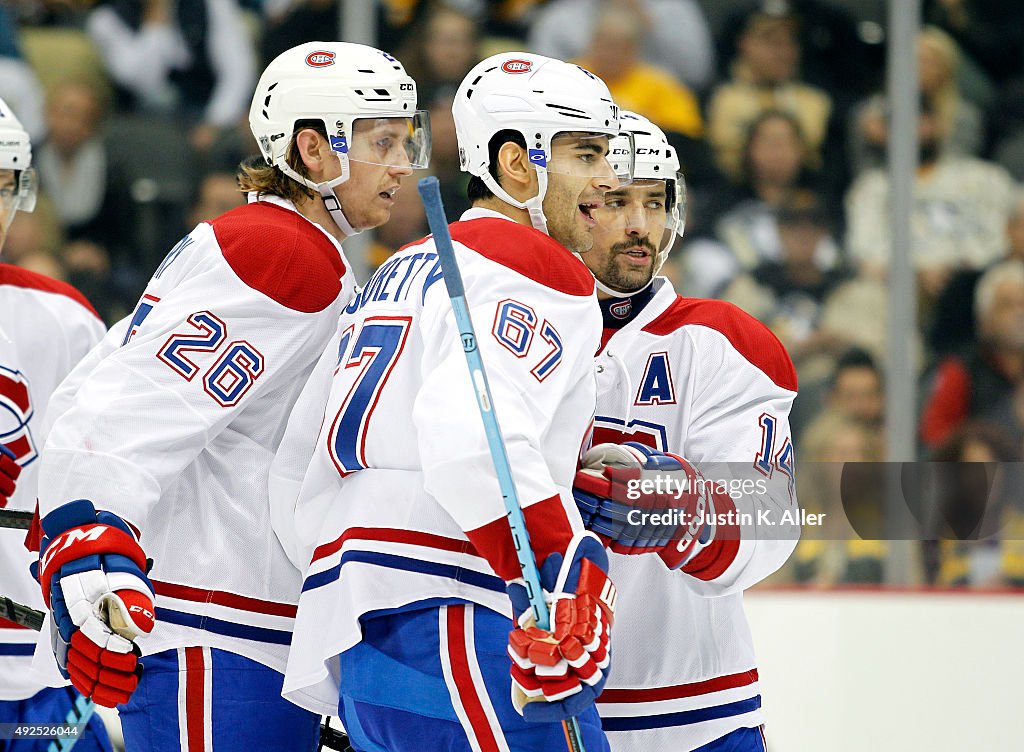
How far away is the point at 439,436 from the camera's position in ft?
5.66

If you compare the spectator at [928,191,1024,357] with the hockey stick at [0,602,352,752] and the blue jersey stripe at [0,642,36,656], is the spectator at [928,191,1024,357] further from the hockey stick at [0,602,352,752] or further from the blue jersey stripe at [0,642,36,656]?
the blue jersey stripe at [0,642,36,656]

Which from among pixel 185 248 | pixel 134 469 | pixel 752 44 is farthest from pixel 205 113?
pixel 134 469

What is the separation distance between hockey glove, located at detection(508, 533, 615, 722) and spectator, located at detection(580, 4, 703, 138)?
1.77 metres

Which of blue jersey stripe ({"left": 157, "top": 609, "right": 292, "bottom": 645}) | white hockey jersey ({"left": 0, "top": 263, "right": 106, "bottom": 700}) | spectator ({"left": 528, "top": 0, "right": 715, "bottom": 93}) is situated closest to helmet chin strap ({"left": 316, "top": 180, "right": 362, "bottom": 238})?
blue jersey stripe ({"left": 157, "top": 609, "right": 292, "bottom": 645})

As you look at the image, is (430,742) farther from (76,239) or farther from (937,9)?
(937,9)

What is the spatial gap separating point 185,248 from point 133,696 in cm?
65

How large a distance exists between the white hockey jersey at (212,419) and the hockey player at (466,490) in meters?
0.14

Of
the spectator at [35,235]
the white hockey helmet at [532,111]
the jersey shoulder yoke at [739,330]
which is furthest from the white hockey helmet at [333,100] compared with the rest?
the spectator at [35,235]

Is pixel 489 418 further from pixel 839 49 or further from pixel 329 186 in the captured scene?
pixel 839 49

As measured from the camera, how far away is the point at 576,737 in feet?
5.80

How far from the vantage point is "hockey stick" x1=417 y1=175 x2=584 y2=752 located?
66.6 inches

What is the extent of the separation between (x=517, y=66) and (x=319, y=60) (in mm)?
396

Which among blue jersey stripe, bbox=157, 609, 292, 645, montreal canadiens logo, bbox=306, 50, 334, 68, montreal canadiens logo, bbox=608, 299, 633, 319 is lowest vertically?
blue jersey stripe, bbox=157, 609, 292, 645

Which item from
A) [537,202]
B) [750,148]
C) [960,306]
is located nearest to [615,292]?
[537,202]
